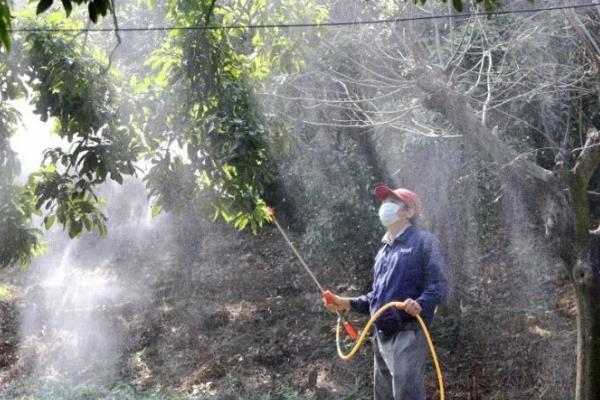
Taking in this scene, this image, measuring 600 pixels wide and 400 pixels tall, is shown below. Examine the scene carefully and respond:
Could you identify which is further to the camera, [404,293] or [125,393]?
[125,393]

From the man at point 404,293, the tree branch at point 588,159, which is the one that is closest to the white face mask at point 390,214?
the man at point 404,293

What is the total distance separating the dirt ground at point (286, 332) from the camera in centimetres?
644

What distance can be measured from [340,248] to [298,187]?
4.18ft

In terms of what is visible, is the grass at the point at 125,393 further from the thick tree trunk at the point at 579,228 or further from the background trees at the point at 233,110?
the thick tree trunk at the point at 579,228

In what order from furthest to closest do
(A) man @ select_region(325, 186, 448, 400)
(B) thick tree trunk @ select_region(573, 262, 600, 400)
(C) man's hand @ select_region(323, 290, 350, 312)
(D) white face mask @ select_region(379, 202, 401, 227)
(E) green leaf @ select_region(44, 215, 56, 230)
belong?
(B) thick tree trunk @ select_region(573, 262, 600, 400) → (E) green leaf @ select_region(44, 215, 56, 230) → (C) man's hand @ select_region(323, 290, 350, 312) → (D) white face mask @ select_region(379, 202, 401, 227) → (A) man @ select_region(325, 186, 448, 400)

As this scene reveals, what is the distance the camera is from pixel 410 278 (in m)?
3.76

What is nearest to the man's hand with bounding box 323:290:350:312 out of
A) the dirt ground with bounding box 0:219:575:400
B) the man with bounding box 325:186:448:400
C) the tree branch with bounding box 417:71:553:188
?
the man with bounding box 325:186:448:400

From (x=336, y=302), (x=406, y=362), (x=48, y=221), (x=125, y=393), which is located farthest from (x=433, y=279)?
(x=125, y=393)

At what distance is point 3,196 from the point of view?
4930mm

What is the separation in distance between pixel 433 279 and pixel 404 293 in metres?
0.17

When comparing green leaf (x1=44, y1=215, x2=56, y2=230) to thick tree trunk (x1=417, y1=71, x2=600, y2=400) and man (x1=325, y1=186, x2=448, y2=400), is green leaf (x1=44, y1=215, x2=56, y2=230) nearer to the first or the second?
man (x1=325, y1=186, x2=448, y2=400)

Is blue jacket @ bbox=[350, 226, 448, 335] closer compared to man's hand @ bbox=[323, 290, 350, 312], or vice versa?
blue jacket @ bbox=[350, 226, 448, 335]

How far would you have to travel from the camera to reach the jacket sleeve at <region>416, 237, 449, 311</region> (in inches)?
143

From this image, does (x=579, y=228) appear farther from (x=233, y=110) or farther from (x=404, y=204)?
(x=233, y=110)
